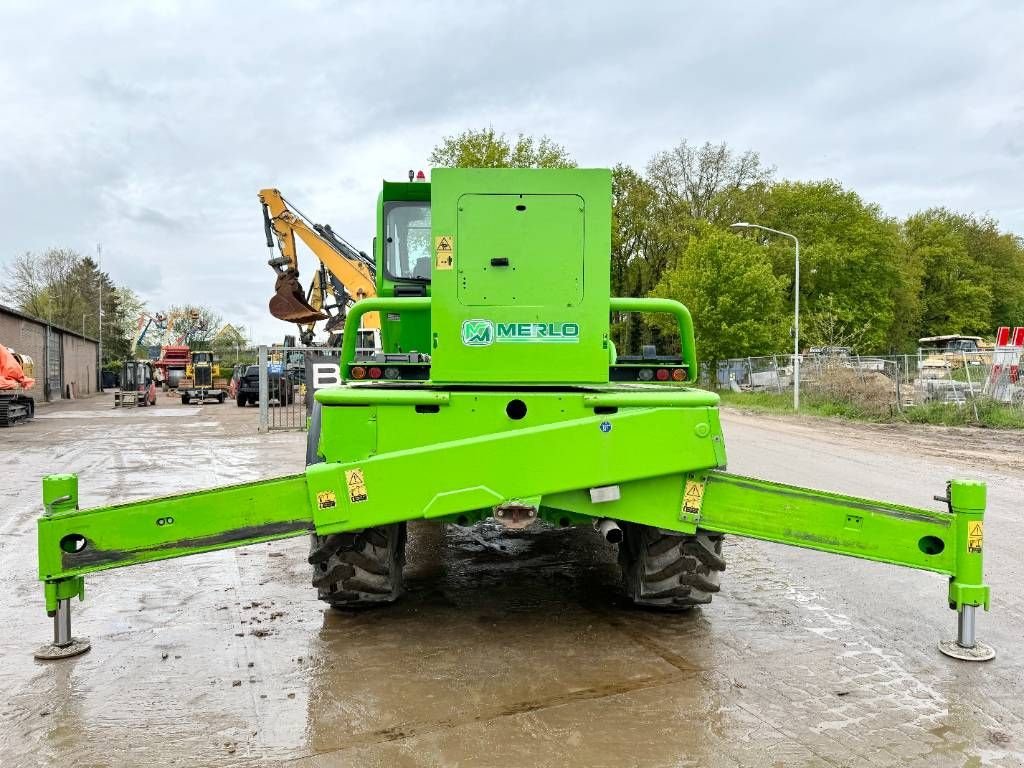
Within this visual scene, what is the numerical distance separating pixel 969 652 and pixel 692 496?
1806 millimetres

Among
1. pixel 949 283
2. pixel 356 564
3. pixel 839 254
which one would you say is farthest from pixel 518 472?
pixel 949 283

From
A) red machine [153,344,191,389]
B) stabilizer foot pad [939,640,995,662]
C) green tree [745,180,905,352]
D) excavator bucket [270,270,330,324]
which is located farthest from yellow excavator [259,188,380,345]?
green tree [745,180,905,352]

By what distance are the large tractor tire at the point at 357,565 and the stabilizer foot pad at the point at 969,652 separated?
10.3ft

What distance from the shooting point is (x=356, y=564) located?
4.55 metres

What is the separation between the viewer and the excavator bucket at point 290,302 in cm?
1966

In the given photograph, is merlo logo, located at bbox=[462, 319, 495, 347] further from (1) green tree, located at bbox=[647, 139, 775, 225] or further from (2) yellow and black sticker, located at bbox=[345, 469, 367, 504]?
(1) green tree, located at bbox=[647, 139, 775, 225]

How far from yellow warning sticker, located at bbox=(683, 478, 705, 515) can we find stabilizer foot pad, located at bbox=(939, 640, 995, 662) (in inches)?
65.1

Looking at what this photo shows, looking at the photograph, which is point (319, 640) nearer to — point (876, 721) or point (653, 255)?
point (876, 721)

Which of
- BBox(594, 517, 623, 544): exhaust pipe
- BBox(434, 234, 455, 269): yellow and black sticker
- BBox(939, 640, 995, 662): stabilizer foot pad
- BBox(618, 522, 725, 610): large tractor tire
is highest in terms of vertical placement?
BBox(434, 234, 455, 269): yellow and black sticker

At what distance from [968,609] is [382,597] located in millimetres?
3254

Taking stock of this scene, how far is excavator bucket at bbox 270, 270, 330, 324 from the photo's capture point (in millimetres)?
19656

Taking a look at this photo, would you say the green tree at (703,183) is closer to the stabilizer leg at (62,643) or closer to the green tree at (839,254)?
the green tree at (839,254)

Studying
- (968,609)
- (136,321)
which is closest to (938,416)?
(968,609)

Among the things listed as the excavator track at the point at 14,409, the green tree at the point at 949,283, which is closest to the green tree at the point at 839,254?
the green tree at the point at 949,283
